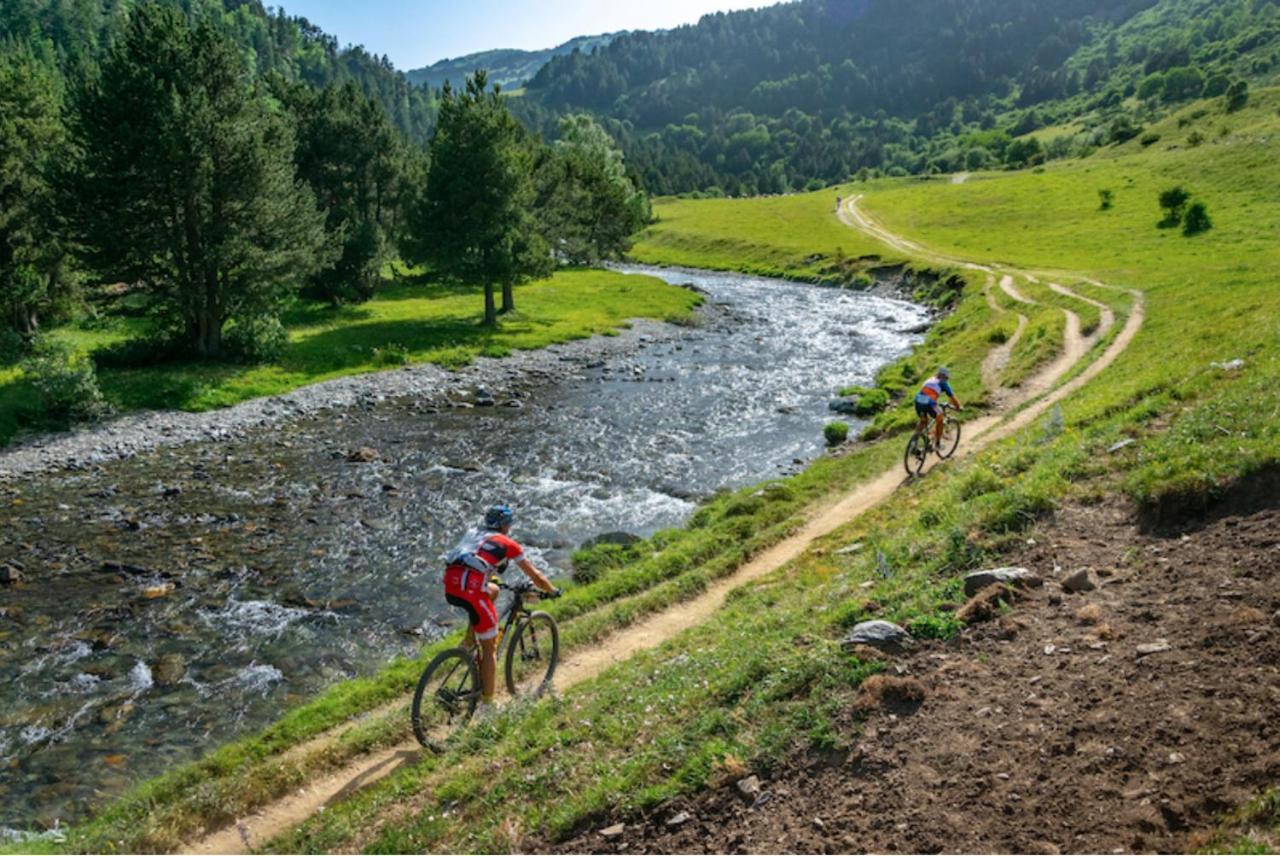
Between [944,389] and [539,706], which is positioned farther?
[944,389]

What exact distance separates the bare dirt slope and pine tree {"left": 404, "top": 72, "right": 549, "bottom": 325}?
5075 centimetres

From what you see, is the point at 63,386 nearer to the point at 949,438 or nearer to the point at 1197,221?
the point at 949,438

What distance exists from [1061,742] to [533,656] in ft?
31.5

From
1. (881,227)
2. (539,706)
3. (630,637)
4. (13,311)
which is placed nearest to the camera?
(539,706)

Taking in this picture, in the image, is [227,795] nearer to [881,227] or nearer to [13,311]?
[13,311]

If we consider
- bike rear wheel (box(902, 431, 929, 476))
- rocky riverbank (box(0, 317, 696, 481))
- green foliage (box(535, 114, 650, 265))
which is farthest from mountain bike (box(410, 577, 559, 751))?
green foliage (box(535, 114, 650, 265))

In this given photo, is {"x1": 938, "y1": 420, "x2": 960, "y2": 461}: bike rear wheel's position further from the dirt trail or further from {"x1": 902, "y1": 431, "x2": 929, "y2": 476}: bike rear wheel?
{"x1": 902, "y1": 431, "x2": 929, "y2": 476}: bike rear wheel

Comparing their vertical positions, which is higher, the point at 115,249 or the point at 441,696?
the point at 115,249

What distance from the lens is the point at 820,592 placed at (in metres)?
15.1

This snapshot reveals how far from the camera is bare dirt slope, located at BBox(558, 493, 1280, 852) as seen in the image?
7.35 metres

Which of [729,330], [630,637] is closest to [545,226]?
[729,330]

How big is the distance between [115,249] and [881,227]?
105690 mm

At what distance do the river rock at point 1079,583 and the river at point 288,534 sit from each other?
13813mm

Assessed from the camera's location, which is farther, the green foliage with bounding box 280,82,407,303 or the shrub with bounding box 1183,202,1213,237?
the shrub with bounding box 1183,202,1213,237
